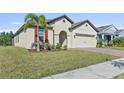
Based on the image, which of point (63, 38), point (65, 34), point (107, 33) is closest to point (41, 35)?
point (63, 38)

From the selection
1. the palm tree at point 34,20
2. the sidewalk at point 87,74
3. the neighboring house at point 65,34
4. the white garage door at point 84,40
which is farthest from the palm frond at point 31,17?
the sidewalk at point 87,74

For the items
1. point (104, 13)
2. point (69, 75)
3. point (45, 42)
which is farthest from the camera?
point (45, 42)

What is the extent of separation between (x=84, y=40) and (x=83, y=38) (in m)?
0.25

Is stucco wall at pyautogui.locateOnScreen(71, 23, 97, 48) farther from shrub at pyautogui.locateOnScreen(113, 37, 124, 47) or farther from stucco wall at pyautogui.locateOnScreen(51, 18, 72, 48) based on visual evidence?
shrub at pyautogui.locateOnScreen(113, 37, 124, 47)

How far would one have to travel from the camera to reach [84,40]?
21891mm

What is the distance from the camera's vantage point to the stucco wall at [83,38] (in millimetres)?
21453

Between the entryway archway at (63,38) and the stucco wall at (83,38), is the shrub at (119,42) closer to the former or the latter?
the stucco wall at (83,38)

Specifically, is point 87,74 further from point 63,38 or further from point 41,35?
point 63,38
